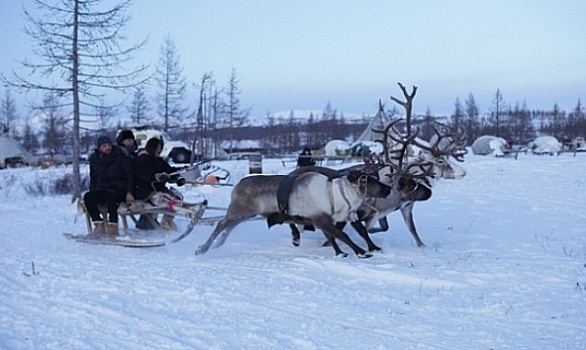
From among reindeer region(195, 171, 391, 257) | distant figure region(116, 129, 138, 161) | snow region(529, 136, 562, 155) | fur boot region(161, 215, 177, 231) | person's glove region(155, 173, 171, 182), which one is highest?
snow region(529, 136, 562, 155)

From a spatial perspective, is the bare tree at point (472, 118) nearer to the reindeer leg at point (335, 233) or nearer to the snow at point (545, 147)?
the snow at point (545, 147)

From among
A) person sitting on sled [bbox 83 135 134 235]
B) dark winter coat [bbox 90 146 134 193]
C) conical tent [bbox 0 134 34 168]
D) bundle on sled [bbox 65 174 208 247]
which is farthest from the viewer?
conical tent [bbox 0 134 34 168]

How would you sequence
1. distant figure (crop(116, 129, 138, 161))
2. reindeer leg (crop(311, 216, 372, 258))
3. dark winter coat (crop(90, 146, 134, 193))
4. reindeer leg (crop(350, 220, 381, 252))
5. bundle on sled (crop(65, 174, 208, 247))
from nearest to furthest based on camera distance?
1. reindeer leg (crop(311, 216, 372, 258))
2. reindeer leg (crop(350, 220, 381, 252))
3. bundle on sled (crop(65, 174, 208, 247))
4. dark winter coat (crop(90, 146, 134, 193))
5. distant figure (crop(116, 129, 138, 161))

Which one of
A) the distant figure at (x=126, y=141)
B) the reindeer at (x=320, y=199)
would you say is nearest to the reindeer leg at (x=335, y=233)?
the reindeer at (x=320, y=199)

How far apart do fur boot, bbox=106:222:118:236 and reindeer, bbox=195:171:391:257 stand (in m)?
1.83

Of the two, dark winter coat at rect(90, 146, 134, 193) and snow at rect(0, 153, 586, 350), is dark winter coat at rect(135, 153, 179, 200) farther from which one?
snow at rect(0, 153, 586, 350)

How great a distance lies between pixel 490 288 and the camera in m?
5.93

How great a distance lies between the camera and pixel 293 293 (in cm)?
569

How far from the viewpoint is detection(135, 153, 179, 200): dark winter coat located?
9.73m

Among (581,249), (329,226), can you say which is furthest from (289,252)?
(581,249)

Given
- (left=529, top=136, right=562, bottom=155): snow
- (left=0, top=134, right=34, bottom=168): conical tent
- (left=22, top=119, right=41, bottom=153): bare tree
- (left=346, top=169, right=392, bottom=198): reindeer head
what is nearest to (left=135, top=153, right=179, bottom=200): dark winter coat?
(left=346, top=169, right=392, bottom=198): reindeer head

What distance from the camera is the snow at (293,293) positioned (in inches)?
173

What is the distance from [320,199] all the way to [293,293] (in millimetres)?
2394

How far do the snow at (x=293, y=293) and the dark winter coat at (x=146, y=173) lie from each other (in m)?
1.09
